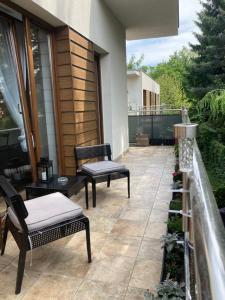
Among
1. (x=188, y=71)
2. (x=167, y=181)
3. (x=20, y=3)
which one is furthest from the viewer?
(x=188, y=71)

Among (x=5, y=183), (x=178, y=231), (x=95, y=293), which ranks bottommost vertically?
(x=95, y=293)

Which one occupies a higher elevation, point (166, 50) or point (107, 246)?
point (166, 50)

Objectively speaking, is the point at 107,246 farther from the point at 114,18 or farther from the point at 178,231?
the point at 114,18

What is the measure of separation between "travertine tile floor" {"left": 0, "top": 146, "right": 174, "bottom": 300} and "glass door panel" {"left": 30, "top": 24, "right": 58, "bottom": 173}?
0.99 meters

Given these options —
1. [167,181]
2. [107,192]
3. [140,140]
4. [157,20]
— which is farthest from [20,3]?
[140,140]

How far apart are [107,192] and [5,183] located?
2104mm

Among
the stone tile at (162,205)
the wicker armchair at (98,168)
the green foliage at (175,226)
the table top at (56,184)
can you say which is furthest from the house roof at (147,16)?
the green foliage at (175,226)

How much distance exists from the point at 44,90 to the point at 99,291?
110 inches

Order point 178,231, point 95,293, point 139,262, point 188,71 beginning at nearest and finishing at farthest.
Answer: point 95,293
point 139,262
point 178,231
point 188,71

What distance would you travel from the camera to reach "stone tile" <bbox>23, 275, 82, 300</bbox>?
1812mm

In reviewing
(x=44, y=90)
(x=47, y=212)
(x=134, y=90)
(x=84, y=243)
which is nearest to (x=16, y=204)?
(x=47, y=212)

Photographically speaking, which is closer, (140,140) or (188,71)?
(140,140)

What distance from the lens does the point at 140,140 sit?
327 inches

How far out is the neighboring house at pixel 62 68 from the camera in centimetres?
309
